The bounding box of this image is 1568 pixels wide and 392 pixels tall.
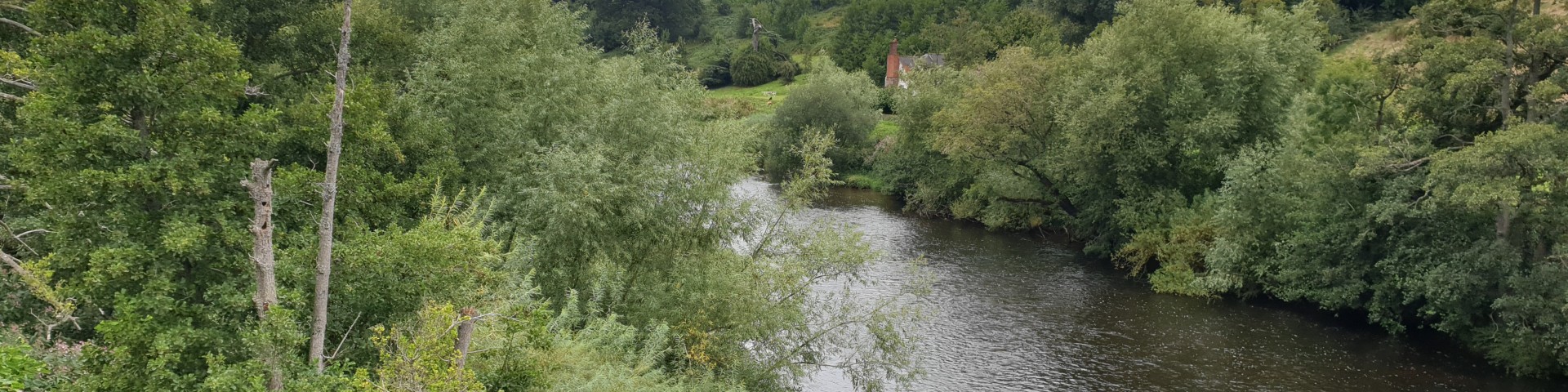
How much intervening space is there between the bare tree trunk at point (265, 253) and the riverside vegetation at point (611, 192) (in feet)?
0.14

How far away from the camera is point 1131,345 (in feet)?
83.8

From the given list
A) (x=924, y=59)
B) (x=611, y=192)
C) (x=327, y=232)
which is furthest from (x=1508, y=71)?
(x=924, y=59)

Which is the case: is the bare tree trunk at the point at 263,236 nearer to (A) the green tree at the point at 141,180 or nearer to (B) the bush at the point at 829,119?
(A) the green tree at the point at 141,180

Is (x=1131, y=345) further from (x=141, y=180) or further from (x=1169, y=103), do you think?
(x=141, y=180)

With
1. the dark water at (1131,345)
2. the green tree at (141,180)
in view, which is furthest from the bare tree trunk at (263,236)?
the dark water at (1131,345)

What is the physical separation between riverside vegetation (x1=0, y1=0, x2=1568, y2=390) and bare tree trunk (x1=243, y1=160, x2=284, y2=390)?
0.04 metres

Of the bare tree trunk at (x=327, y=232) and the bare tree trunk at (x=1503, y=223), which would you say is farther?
the bare tree trunk at (x=1503, y=223)

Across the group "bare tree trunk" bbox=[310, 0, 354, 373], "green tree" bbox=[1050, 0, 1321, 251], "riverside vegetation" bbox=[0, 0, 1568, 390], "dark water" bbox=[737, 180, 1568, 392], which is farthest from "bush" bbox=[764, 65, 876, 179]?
"bare tree trunk" bbox=[310, 0, 354, 373]

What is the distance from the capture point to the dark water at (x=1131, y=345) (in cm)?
2256

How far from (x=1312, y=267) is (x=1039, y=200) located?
14.5 meters

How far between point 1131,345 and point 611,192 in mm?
15695

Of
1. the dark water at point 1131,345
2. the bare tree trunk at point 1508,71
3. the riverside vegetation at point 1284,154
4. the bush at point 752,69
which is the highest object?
the bare tree trunk at point 1508,71

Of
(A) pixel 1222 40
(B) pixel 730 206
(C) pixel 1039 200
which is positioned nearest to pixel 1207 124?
(A) pixel 1222 40

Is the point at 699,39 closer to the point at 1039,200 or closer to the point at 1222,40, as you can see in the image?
the point at 1039,200
